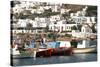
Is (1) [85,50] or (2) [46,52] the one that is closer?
(2) [46,52]

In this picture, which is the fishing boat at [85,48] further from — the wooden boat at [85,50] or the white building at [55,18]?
the white building at [55,18]

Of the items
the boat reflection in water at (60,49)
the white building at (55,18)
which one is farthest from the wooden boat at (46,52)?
the white building at (55,18)

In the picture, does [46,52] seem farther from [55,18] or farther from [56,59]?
[55,18]

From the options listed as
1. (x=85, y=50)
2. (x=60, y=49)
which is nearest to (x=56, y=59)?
(x=60, y=49)

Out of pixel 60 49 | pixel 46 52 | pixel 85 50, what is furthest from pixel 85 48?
pixel 46 52

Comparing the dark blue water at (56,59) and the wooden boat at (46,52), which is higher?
the wooden boat at (46,52)

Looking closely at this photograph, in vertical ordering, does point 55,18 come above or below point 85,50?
above

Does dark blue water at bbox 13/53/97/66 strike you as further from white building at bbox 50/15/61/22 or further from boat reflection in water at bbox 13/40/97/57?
white building at bbox 50/15/61/22

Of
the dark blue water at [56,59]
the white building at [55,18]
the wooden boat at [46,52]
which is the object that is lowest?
the dark blue water at [56,59]
